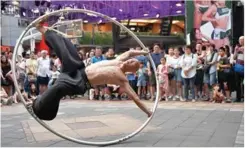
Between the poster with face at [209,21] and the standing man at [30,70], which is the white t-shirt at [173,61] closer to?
the poster with face at [209,21]

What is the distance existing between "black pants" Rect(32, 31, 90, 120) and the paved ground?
0.63 metres

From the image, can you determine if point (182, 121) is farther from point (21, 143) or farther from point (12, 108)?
point (12, 108)

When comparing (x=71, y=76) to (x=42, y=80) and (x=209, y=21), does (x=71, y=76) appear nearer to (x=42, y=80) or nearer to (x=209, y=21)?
(x=42, y=80)

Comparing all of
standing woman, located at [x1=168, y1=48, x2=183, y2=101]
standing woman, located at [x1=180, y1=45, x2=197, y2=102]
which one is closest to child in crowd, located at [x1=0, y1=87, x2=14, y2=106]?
standing woman, located at [x1=168, y1=48, x2=183, y2=101]

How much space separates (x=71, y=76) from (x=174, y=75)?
7.18m

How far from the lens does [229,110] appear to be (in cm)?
1027

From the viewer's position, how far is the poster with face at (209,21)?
15.4 metres

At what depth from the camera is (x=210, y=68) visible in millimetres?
12219

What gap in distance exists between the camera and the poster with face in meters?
15.4

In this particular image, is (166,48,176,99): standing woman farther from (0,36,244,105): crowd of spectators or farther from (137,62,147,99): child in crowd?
(137,62,147,99): child in crowd

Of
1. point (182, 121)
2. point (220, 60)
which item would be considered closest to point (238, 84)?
point (220, 60)

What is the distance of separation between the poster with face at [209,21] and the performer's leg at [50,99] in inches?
414

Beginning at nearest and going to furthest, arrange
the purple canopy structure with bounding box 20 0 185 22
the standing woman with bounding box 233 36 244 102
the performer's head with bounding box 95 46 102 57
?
the standing woman with bounding box 233 36 244 102 < the performer's head with bounding box 95 46 102 57 < the purple canopy structure with bounding box 20 0 185 22

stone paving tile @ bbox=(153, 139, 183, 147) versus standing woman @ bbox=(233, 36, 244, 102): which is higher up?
standing woman @ bbox=(233, 36, 244, 102)
